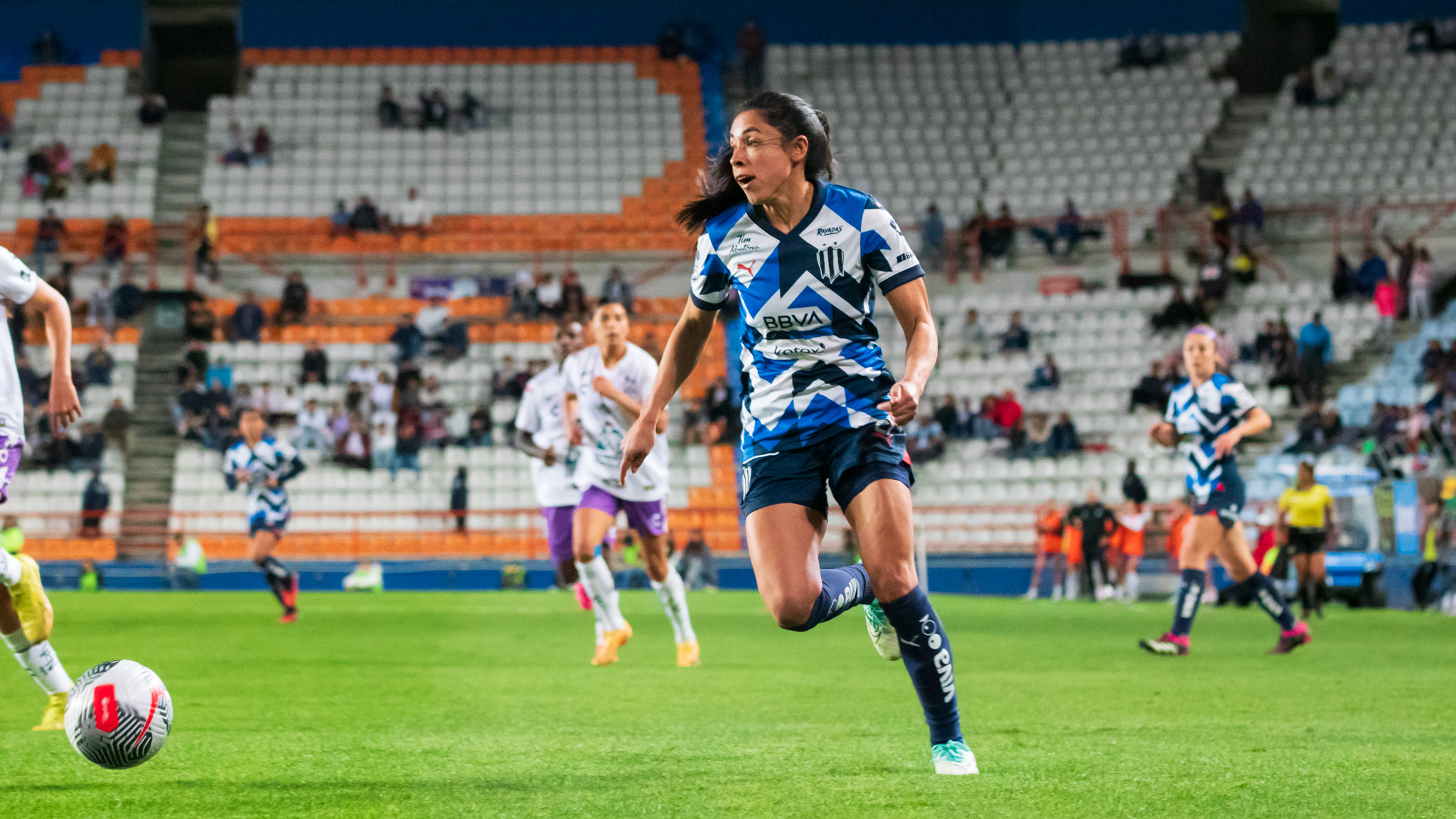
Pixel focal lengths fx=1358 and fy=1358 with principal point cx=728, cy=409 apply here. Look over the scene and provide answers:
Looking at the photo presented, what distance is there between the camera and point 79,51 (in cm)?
3441

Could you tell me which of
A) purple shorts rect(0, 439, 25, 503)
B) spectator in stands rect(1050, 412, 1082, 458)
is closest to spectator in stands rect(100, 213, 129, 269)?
spectator in stands rect(1050, 412, 1082, 458)

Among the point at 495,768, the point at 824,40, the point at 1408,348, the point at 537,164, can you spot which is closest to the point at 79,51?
the point at 537,164

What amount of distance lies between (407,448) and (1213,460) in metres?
16.9

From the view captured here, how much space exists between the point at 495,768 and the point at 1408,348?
78.0ft

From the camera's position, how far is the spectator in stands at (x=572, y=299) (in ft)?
87.5

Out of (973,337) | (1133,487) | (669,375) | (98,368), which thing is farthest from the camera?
(973,337)

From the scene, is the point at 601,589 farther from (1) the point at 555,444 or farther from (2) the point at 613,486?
(1) the point at 555,444

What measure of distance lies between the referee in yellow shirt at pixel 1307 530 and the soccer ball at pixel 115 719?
14075mm

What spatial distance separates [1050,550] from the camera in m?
21.0

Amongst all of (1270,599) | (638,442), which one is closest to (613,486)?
(638,442)

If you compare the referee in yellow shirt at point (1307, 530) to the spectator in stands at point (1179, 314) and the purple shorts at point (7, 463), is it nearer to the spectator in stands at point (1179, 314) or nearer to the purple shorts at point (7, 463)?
the spectator in stands at point (1179, 314)

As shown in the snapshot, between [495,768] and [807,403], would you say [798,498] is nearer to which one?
[807,403]

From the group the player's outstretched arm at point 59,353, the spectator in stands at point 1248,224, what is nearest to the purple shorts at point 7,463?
the player's outstretched arm at point 59,353

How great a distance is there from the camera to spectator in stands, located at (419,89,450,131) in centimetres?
3269
